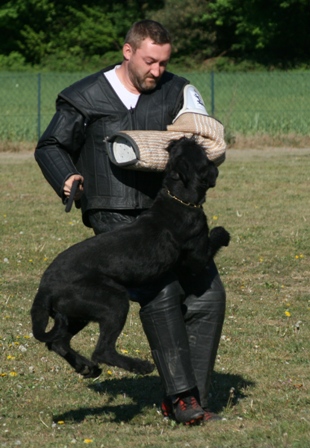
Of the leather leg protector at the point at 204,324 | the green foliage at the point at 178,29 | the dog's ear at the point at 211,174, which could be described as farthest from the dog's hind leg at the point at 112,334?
the green foliage at the point at 178,29

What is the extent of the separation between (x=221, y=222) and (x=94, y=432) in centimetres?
694

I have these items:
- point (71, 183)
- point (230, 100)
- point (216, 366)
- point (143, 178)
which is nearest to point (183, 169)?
point (143, 178)

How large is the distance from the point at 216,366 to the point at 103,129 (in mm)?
2001

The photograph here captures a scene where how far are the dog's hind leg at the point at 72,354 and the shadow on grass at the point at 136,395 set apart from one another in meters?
0.52

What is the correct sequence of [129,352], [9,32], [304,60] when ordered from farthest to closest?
[9,32] < [304,60] < [129,352]

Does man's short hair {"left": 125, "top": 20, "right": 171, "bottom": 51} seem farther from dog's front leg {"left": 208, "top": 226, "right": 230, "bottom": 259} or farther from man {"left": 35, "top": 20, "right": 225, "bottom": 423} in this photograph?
dog's front leg {"left": 208, "top": 226, "right": 230, "bottom": 259}

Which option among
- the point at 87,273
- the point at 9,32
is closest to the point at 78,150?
the point at 87,273

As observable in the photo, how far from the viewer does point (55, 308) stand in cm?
442

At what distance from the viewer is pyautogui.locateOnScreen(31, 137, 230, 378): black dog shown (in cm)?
437

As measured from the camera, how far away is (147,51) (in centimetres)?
465

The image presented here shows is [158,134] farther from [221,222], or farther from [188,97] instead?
[221,222]

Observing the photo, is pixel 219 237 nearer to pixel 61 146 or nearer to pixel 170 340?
pixel 170 340

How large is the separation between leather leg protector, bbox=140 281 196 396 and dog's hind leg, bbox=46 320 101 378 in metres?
0.37

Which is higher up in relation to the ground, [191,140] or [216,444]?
[191,140]
